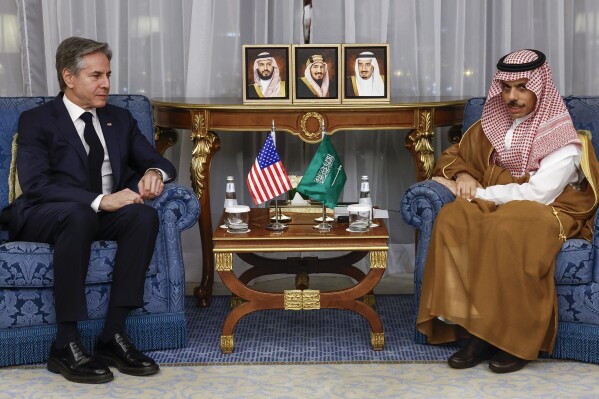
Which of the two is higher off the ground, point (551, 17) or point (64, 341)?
point (551, 17)

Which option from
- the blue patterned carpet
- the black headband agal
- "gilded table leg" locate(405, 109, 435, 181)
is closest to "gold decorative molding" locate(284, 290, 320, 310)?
the blue patterned carpet

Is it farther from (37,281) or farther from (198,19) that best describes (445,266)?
(198,19)

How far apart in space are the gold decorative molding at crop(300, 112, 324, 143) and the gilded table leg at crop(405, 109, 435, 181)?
430mm

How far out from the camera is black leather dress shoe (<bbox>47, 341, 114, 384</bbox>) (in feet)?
11.1

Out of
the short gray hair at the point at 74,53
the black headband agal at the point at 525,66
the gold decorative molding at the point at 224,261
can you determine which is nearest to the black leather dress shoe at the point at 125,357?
the gold decorative molding at the point at 224,261

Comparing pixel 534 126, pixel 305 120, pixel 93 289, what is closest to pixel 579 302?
pixel 534 126

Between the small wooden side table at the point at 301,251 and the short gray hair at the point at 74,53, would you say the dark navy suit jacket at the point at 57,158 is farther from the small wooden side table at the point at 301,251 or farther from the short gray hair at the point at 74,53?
the small wooden side table at the point at 301,251

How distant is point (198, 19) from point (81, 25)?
0.61 m

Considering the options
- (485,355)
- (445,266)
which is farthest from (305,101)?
(485,355)

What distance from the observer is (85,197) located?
367 cm

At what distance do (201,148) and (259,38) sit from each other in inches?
35.0

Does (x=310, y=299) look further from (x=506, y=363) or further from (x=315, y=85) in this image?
(x=315, y=85)

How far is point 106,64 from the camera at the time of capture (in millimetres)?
3859

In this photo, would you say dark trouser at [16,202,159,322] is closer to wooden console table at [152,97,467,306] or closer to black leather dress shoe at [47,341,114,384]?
black leather dress shoe at [47,341,114,384]
